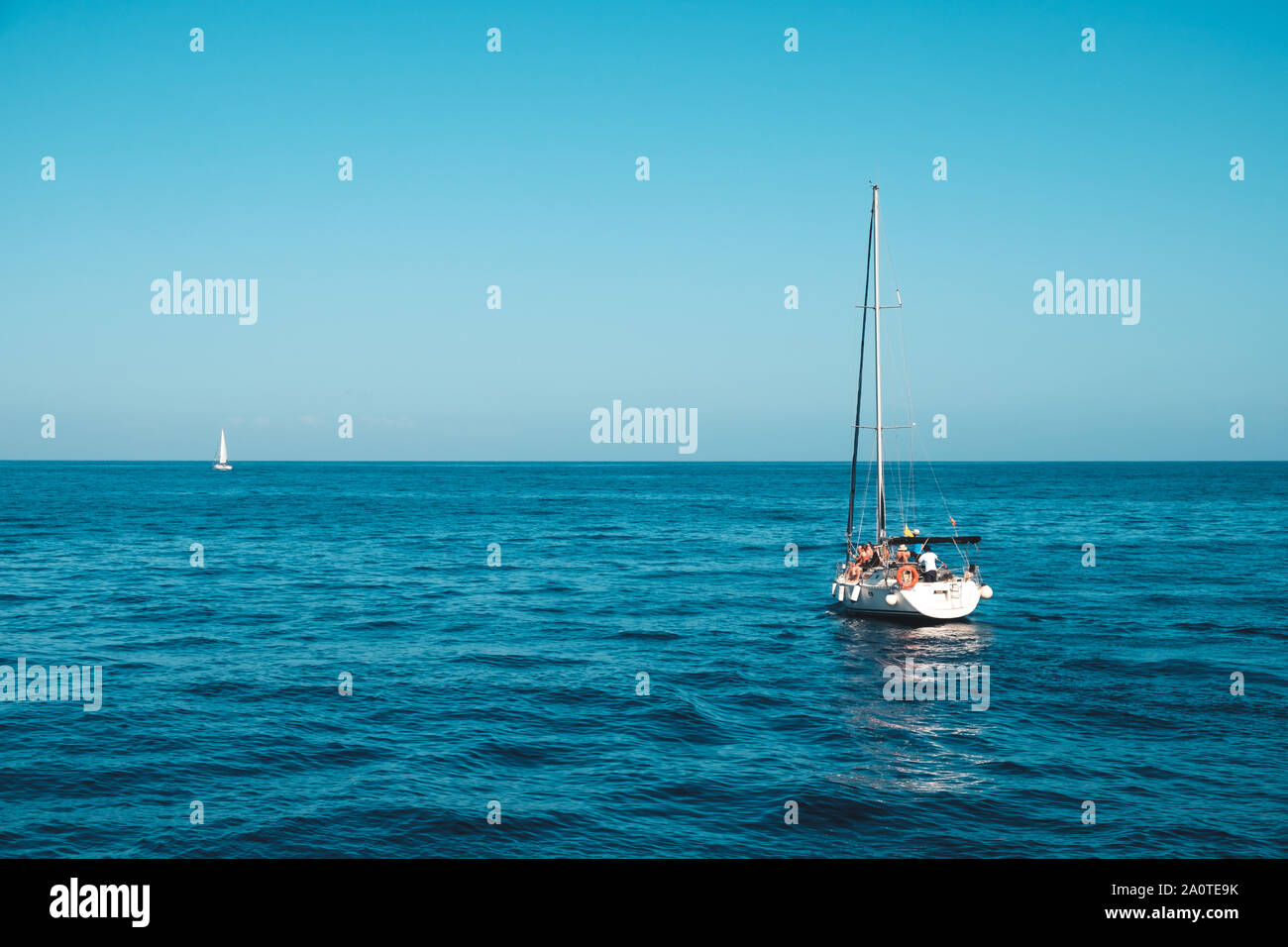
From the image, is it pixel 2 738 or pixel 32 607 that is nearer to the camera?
pixel 2 738

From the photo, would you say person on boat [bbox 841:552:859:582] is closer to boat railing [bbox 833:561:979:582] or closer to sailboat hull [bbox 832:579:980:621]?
boat railing [bbox 833:561:979:582]

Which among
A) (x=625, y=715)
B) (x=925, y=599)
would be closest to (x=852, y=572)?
(x=925, y=599)

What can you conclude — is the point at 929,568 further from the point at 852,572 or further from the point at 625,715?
the point at 625,715

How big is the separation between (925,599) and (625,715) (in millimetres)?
17494

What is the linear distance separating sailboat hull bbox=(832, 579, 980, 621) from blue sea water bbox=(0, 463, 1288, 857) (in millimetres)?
698

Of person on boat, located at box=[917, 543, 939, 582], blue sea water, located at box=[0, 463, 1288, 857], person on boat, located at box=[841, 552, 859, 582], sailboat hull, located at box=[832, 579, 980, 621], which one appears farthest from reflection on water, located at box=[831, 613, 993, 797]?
person on boat, located at box=[841, 552, 859, 582]

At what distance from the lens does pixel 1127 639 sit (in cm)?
3400

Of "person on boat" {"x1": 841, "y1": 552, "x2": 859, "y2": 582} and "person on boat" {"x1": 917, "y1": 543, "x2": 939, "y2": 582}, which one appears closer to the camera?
"person on boat" {"x1": 917, "y1": 543, "x2": 939, "y2": 582}

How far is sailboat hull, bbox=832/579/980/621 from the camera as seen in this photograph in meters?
37.1

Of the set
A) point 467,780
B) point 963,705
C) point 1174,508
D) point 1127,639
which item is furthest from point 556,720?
point 1174,508

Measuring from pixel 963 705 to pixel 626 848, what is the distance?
13592mm

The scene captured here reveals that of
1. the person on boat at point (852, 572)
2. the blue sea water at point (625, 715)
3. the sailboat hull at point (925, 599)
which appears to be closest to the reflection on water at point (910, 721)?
the blue sea water at point (625, 715)
